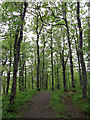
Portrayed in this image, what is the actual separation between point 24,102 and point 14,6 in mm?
9581

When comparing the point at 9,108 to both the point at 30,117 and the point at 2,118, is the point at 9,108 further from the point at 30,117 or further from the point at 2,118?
the point at 30,117

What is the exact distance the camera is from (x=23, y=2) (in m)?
11.1

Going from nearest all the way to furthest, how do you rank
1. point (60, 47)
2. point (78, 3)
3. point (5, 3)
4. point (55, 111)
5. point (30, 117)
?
point (30, 117) → point (55, 111) → point (5, 3) → point (78, 3) → point (60, 47)

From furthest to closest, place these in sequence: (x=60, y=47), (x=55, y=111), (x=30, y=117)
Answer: (x=60, y=47)
(x=55, y=111)
(x=30, y=117)

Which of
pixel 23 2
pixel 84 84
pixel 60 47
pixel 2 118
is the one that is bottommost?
pixel 2 118

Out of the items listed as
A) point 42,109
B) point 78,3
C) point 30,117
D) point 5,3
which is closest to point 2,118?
point 30,117

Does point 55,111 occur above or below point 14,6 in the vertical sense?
below

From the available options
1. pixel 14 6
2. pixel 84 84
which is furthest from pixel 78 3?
pixel 84 84

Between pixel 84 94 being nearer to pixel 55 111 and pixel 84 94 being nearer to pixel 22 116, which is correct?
pixel 55 111

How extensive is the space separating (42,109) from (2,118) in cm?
327

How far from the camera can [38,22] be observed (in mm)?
21859

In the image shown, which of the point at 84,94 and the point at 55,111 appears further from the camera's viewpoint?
the point at 84,94

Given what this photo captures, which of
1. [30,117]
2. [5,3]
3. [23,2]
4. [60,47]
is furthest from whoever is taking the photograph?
[60,47]

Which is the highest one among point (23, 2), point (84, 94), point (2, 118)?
point (23, 2)
